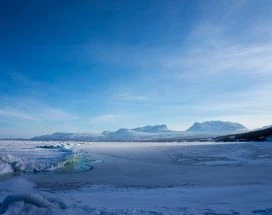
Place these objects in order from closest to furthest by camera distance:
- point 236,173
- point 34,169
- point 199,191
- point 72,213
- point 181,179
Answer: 1. point 72,213
2. point 199,191
3. point 181,179
4. point 236,173
5. point 34,169

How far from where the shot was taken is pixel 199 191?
8117 millimetres

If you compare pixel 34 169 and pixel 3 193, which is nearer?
pixel 3 193

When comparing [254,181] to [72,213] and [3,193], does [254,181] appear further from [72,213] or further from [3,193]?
[3,193]

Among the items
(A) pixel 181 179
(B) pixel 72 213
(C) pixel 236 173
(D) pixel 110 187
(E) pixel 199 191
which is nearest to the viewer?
(B) pixel 72 213

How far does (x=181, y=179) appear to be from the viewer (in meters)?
11.0

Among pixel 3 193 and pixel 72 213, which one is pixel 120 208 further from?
pixel 3 193

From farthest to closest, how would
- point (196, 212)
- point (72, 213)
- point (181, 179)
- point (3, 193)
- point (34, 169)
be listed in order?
point (34, 169) → point (181, 179) → point (3, 193) → point (196, 212) → point (72, 213)

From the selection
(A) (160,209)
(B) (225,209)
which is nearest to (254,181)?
(B) (225,209)

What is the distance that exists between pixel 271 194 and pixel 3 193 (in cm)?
654

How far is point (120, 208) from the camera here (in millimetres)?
5883

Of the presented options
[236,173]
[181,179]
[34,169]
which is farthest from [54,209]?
[34,169]

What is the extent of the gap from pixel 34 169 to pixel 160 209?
1080 cm

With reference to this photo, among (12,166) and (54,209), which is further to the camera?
(12,166)

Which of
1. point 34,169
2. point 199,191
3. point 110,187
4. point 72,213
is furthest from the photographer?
point 34,169
